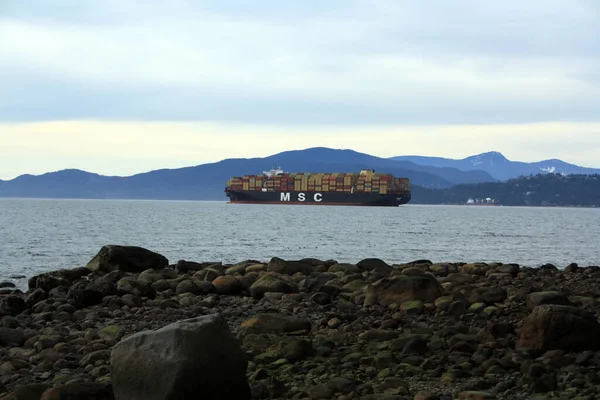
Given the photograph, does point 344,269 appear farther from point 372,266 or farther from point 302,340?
point 302,340

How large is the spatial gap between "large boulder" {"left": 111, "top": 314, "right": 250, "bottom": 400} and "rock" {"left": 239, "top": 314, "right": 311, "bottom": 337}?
295cm

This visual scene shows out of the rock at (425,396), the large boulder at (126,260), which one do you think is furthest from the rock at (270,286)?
the rock at (425,396)

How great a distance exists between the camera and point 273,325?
10.8 metres

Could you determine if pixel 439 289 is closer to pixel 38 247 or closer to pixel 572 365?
pixel 572 365

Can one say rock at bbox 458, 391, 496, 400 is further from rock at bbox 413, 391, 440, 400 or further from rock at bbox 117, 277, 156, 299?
rock at bbox 117, 277, 156, 299

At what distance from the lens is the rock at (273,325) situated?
1073cm

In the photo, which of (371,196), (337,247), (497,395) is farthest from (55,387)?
(371,196)

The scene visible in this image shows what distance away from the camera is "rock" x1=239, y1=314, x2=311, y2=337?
35.2 feet

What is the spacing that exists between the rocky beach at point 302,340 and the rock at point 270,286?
1.1 inches

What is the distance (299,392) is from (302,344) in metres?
1.52

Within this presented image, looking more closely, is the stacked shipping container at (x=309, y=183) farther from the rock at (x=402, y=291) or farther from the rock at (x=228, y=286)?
the rock at (x=402, y=291)

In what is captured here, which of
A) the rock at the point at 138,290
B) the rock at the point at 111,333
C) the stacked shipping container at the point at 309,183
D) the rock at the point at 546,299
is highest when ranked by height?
the stacked shipping container at the point at 309,183

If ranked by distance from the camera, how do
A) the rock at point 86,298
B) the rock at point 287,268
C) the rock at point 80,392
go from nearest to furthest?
the rock at point 80,392 < the rock at point 86,298 < the rock at point 287,268

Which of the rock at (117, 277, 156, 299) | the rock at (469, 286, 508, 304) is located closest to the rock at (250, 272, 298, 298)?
the rock at (117, 277, 156, 299)
